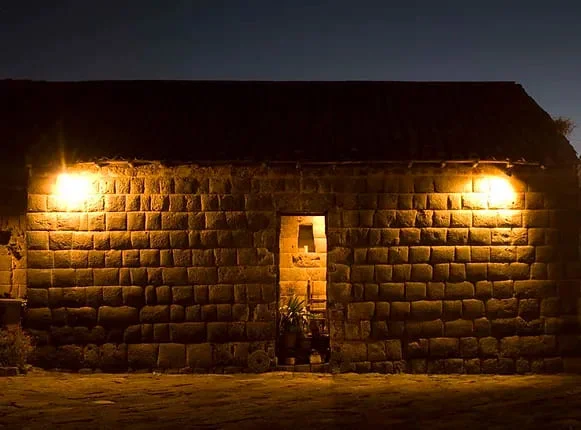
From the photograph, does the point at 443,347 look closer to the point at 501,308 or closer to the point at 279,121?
the point at 501,308

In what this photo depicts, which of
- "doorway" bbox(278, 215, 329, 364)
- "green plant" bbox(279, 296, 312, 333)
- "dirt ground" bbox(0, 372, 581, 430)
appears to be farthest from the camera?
"doorway" bbox(278, 215, 329, 364)

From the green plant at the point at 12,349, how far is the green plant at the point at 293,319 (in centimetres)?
428

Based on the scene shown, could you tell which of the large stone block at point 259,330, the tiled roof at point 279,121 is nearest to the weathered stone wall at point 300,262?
the tiled roof at point 279,121

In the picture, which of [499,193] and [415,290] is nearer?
[415,290]

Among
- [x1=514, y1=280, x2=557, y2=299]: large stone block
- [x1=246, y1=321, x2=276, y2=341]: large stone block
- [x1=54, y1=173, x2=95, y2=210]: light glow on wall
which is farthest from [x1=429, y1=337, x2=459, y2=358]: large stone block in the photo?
[x1=54, y1=173, x2=95, y2=210]: light glow on wall

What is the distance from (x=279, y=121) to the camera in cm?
1397

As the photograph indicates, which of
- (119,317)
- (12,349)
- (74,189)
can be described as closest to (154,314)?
(119,317)

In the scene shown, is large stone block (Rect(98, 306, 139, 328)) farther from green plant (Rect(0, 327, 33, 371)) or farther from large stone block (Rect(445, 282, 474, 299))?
large stone block (Rect(445, 282, 474, 299))

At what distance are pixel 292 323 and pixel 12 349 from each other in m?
4.67

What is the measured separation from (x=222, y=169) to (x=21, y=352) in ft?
14.2

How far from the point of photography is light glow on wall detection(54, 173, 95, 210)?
13.0 meters

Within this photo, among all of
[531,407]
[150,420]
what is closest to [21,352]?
[150,420]

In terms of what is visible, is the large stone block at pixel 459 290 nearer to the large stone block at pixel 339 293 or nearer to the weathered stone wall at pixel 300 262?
the large stone block at pixel 339 293

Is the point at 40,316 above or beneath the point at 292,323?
above
